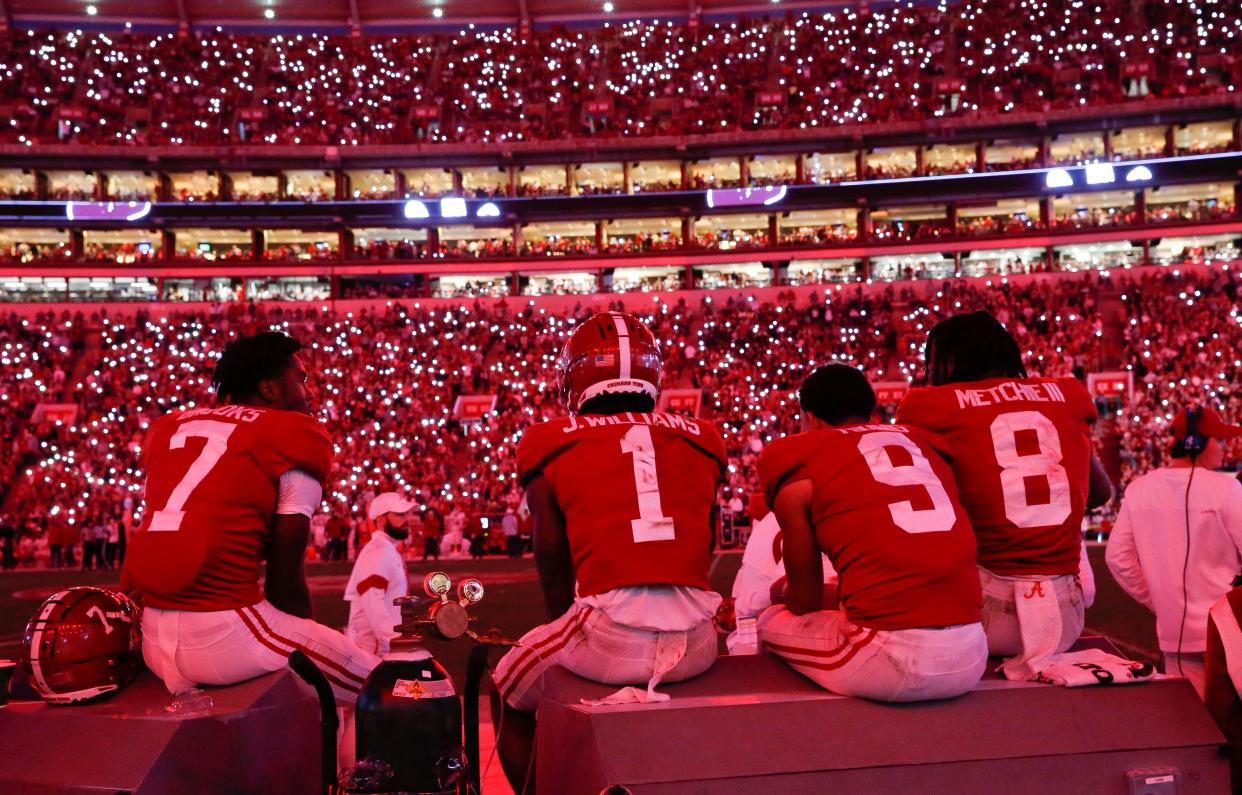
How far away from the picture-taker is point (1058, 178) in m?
39.9

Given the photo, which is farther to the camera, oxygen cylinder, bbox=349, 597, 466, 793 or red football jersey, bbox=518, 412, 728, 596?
red football jersey, bbox=518, 412, 728, 596

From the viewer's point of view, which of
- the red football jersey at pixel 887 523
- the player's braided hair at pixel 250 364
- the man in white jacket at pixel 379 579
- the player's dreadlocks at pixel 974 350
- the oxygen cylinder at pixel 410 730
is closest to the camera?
the oxygen cylinder at pixel 410 730

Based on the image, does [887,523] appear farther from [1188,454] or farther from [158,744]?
[1188,454]

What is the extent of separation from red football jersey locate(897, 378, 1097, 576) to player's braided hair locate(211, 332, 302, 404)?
2414 millimetres

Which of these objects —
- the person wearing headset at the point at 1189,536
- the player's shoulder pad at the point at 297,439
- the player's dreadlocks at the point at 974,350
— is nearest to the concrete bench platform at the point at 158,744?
the player's shoulder pad at the point at 297,439

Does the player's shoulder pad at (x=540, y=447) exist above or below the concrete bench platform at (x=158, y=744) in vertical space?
above

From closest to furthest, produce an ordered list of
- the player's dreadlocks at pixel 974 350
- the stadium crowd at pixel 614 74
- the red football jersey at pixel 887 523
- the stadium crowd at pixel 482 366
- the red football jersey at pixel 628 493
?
the red football jersey at pixel 887 523 → the red football jersey at pixel 628 493 → the player's dreadlocks at pixel 974 350 → the stadium crowd at pixel 482 366 → the stadium crowd at pixel 614 74

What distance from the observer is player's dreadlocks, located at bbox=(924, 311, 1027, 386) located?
3.86 m

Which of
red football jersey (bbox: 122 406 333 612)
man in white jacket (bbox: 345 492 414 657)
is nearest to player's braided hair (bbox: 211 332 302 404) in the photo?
red football jersey (bbox: 122 406 333 612)

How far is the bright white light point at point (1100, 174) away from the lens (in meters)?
39.2

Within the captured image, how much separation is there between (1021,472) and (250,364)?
2.78 m

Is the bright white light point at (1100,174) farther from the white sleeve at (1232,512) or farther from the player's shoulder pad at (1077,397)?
the player's shoulder pad at (1077,397)

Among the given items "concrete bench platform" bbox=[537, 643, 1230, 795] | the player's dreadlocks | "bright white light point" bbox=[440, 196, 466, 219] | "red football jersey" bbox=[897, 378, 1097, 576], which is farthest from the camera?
"bright white light point" bbox=[440, 196, 466, 219]

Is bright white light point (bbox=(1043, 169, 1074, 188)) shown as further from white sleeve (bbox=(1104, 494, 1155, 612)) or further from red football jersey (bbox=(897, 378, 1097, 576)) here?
red football jersey (bbox=(897, 378, 1097, 576))
